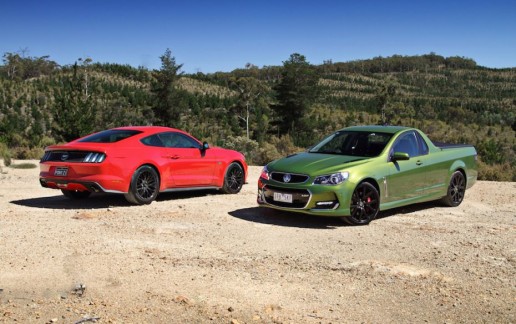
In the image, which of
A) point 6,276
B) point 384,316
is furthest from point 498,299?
point 6,276

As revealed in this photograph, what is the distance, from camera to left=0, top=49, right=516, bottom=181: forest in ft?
99.1

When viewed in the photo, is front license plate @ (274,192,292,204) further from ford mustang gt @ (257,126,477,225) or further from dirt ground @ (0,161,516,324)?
dirt ground @ (0,161,516,324)

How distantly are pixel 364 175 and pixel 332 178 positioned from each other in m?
0.56

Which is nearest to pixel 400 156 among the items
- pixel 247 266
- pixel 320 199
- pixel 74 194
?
pixel 320 199

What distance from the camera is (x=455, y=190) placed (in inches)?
423

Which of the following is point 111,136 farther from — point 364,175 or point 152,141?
point 364,175

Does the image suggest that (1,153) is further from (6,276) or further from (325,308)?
(325,308)

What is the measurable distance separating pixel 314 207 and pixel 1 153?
679 inches

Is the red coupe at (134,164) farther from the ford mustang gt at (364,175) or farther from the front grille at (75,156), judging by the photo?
the ford mustang gt at (364,175)

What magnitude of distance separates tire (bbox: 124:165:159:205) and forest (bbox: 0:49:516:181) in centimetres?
1103

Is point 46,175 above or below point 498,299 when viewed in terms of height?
above

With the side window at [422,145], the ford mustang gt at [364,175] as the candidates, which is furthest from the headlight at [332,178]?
the side window at [422,145]

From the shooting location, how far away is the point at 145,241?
7332 millimetres

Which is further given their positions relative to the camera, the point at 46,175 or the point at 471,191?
the point at 471,191
